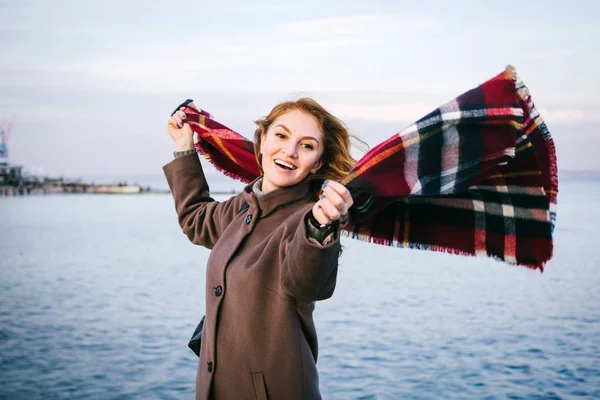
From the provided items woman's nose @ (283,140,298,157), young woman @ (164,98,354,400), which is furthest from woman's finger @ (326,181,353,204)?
woman's nose @ (283,140,298,157)

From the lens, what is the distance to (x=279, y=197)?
236 cm

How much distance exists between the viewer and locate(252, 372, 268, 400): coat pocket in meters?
2.20

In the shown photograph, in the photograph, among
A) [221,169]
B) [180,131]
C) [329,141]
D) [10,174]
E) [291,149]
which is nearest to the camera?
[291,149]

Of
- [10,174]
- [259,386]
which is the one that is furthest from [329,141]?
[10,174]

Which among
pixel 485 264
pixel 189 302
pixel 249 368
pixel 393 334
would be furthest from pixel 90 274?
pixel 249 368

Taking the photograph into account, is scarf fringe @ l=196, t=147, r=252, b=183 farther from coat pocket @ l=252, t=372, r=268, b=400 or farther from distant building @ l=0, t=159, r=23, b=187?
distant building @ l=0, t=159, r=23, b=187

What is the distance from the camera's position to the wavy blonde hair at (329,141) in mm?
2406

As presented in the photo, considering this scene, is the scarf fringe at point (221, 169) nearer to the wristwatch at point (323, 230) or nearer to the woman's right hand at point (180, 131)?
the woman's right hand at point (180, 131)

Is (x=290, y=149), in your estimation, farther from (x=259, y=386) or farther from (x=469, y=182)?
(x=259, y=386)

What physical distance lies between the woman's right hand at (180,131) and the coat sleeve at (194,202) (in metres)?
0.07

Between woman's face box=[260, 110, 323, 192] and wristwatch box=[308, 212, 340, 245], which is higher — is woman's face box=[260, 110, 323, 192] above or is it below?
above

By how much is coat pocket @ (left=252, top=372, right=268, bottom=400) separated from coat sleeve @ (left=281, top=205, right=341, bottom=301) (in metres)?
0.33

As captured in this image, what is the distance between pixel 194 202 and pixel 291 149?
0.64 m

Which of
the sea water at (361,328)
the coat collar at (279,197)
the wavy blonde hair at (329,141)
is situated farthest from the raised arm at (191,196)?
the sea water at (361,328)
